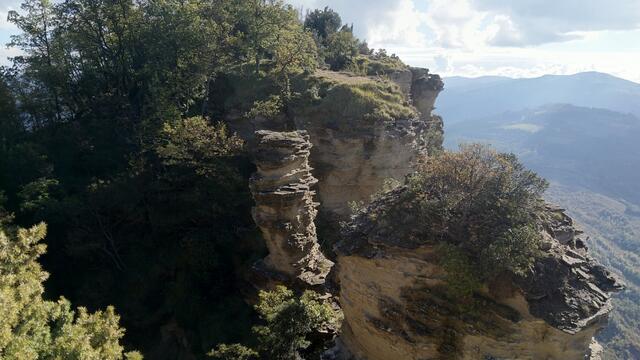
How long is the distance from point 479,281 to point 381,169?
18.8 meters

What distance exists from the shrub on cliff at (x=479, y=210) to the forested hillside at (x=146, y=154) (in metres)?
15.3

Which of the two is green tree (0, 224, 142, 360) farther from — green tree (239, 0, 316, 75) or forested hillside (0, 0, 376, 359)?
green tree (239, 0, 316, 75)

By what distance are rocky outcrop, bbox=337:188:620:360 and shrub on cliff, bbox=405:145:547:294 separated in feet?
2.46

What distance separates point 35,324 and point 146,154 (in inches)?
957

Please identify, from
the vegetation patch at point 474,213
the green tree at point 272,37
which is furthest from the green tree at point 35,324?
the green tree at point 272,37

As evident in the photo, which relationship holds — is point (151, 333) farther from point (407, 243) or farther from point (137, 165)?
point (407, 243)

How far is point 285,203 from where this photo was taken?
26.3m

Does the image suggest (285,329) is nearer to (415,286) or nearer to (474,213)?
(415,286)

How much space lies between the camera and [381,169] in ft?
114

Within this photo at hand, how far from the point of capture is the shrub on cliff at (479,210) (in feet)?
52.3

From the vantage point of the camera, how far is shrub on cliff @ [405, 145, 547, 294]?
15930 millimetres

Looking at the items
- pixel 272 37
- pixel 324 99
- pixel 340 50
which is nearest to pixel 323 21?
pixel 340 50

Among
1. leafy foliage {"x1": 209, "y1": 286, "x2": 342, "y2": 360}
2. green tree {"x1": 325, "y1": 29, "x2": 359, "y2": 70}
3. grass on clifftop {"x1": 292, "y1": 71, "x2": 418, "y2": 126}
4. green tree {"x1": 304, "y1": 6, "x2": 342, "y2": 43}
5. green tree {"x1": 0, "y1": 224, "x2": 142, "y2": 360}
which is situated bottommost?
leafy foliage {"x1": 209, "y1": 286, "x2": 342, "y2": 360}

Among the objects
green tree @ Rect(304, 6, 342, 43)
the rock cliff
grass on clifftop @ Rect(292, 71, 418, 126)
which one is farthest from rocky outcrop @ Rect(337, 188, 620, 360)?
green tree @ Rect(304, 6, 342, 43)
